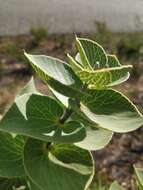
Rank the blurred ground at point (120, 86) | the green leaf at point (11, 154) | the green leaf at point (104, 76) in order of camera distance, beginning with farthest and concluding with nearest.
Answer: the blurred ground at point (120, 86) < the green leaf at point (11, 154) < the green leaf at point (104, 76)

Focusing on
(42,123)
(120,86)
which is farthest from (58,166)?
(120,86)

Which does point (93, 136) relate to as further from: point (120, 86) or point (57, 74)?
point (120, 86)

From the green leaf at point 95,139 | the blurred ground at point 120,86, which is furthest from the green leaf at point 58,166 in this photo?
the blurred ground at point 120,86

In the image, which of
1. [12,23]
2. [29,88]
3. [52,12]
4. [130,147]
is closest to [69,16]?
[52,12]

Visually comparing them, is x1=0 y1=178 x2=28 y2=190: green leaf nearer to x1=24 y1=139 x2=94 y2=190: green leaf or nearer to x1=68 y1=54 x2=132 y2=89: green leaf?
x1=24 y1=139 x2=94 y2=190: green leaf

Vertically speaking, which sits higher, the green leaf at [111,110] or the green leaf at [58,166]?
the green leaf at [111,110]

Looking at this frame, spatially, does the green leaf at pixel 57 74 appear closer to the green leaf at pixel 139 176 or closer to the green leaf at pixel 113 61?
the green leaf at pixel 113 61
